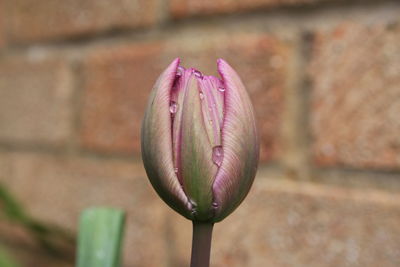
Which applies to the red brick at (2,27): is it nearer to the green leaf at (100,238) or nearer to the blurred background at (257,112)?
the blurred background at (257,112)

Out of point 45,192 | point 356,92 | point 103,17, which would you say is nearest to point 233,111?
point 356,92

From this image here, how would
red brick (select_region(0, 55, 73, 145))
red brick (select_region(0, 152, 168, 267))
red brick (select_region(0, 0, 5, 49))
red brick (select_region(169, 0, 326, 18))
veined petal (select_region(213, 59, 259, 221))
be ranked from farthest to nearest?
red brick (select_region(0, 0, 5, 49)) → red brick (select_region(0, 55, 73, 145)) → red brick (select_region(0, 152, 168, 267)) → red brick (select_region(169, 0, 326, 18)) → veined petal (select_region(213, 59, 259, 221))

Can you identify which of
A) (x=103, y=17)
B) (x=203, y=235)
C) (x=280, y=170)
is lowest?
(x=203, y=235)

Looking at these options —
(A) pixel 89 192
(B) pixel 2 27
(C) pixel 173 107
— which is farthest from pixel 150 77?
(C) pixel 173 107

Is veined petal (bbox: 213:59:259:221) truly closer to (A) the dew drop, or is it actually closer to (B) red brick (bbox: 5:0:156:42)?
(A) the dew drop

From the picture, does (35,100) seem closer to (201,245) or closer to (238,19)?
(238,19)

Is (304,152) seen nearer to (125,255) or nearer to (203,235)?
(125,255)

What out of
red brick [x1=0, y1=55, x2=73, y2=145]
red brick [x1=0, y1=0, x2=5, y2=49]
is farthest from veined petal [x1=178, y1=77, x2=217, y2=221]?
red brick [x1=0, y1=0, x2=5, y2=49]
